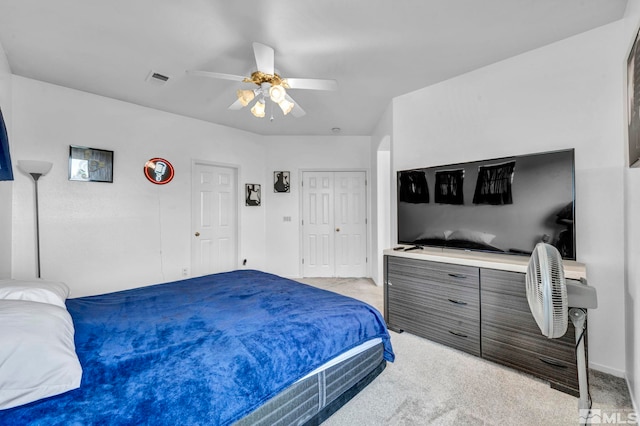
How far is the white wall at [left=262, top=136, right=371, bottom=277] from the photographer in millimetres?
4930

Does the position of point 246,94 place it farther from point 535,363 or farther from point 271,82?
point 535,363

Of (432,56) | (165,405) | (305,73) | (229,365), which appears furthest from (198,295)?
(432,56)

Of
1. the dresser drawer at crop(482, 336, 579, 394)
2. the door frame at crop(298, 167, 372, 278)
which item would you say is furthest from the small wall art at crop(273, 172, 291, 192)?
the dresser drawer at crop(482, 336, 579, 394)

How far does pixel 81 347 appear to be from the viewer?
1264mm

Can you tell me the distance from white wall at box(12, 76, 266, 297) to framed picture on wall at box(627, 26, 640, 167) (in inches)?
168

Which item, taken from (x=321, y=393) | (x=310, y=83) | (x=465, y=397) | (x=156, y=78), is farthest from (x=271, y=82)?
(x=465, y=397)

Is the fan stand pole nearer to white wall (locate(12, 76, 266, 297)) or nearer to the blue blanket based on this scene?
the blue blanket

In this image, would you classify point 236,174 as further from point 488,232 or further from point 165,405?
point 165,405

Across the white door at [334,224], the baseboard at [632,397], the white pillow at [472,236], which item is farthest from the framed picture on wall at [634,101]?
the white door at [334,224]

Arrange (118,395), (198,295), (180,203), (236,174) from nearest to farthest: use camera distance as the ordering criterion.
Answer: (118,395) → (198,295) → (180,203) → (236,174)

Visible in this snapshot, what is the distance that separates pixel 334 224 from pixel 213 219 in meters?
1.98

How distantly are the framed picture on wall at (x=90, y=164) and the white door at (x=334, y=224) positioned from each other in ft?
9.01

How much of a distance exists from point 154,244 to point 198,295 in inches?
79.9

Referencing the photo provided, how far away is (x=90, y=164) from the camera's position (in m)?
3.15
